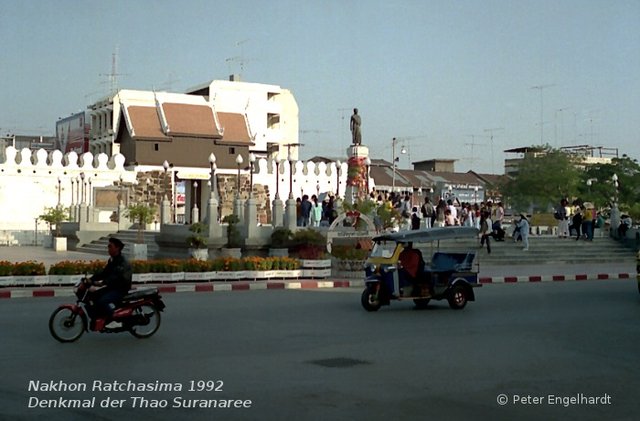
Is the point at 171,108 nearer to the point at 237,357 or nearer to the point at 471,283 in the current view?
the point at 471,283

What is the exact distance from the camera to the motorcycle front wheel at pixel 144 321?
10844 millimetres

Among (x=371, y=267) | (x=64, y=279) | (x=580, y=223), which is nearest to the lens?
(x=371, y=267)

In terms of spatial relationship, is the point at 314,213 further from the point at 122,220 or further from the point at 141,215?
the point at 122,220

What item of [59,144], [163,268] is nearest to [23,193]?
[163,268]

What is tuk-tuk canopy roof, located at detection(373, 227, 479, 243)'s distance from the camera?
1467 cm

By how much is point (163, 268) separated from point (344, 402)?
42.2 ft

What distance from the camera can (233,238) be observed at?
83.0 feet

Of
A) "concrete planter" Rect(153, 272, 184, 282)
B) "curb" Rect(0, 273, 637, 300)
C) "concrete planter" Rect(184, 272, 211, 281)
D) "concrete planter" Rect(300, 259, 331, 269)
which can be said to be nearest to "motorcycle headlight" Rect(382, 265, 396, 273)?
"curb" Rect(0, 273, 637, 300)

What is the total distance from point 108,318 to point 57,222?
91.4ft

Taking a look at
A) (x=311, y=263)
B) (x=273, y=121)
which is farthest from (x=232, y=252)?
(x=273, y=121)

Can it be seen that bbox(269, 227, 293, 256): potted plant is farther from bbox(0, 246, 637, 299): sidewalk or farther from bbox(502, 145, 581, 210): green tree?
bbox(502, 145, 581, 210): green tree

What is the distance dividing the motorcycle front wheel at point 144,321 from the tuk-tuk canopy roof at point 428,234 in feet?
16.9

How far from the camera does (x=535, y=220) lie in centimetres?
3991

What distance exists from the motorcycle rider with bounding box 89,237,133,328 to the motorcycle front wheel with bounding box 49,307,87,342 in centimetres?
28
